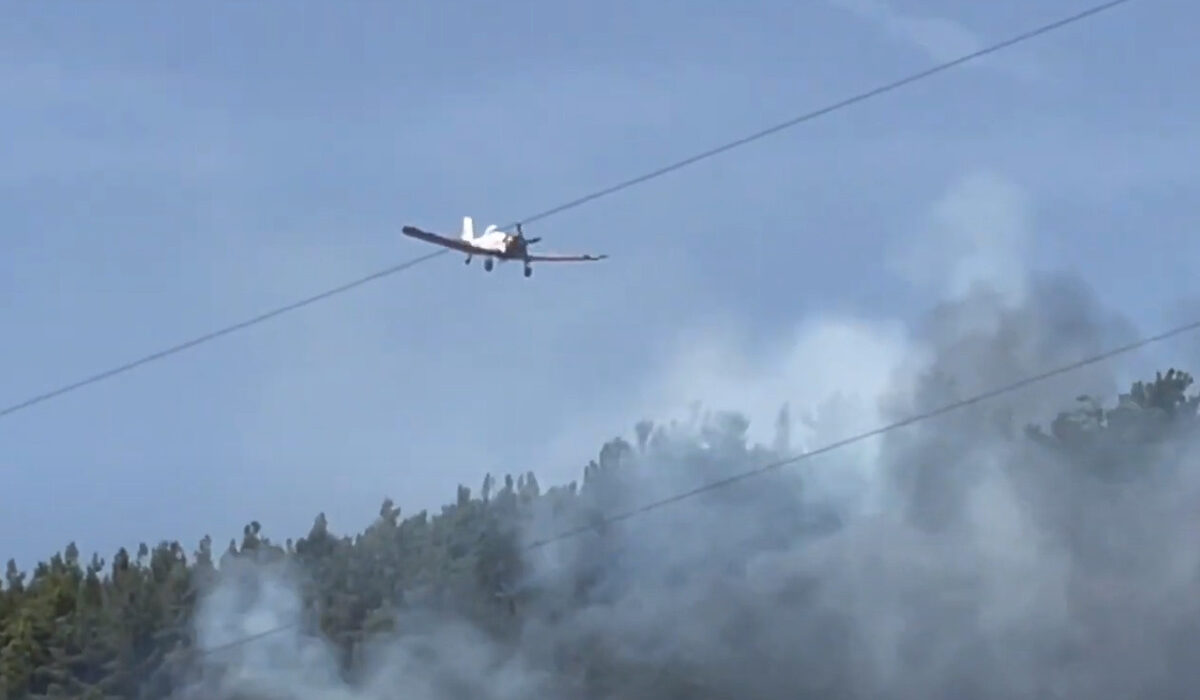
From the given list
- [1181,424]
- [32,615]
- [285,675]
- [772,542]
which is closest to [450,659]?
[285,675]

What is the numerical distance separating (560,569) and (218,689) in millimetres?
10427

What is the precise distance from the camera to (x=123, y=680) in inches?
3342

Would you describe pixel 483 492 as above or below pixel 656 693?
above

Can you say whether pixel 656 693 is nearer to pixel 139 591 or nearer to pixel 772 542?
pixel 772 542

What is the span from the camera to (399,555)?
8731 cm

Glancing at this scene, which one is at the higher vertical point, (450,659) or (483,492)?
(483,492)

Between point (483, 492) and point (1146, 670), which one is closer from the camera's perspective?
point (1146, 670)

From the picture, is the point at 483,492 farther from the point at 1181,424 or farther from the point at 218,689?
the point at 1181,424

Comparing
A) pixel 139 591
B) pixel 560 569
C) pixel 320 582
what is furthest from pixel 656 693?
pixel 139 591

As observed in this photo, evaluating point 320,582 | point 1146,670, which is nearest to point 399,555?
point 320,582

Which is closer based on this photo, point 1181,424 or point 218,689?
point 218,689

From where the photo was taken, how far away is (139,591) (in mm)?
88688

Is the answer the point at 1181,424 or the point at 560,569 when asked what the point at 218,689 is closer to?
the point at 560,569

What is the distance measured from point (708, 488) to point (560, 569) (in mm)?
5239
